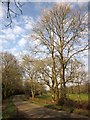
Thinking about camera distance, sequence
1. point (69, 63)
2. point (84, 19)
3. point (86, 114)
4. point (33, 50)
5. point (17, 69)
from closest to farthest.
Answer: point (86, 114) < point (84, 19) < point (69, 63) < point (33, 50) < point (17, 69)

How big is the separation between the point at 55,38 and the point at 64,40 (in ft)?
5.43

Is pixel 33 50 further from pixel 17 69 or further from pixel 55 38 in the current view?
pixel 17 69

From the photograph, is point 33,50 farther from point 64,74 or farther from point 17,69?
point 17,69

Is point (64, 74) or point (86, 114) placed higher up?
point (64, 74)

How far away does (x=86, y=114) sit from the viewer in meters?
17.0

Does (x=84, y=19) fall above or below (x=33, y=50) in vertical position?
above

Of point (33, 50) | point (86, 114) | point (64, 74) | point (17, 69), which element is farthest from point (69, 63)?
point (17, 69)

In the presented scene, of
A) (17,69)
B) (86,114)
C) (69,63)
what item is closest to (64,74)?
(69,63)

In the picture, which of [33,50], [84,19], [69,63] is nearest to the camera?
[84,19]

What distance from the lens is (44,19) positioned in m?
27.2

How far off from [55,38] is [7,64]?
21.8 m

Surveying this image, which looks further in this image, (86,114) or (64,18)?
(64,18)

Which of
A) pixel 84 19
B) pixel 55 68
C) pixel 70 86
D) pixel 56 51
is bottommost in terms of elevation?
pixel 70 86

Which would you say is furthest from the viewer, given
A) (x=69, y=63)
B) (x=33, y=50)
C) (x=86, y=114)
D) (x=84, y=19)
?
(x=33, y=50)
